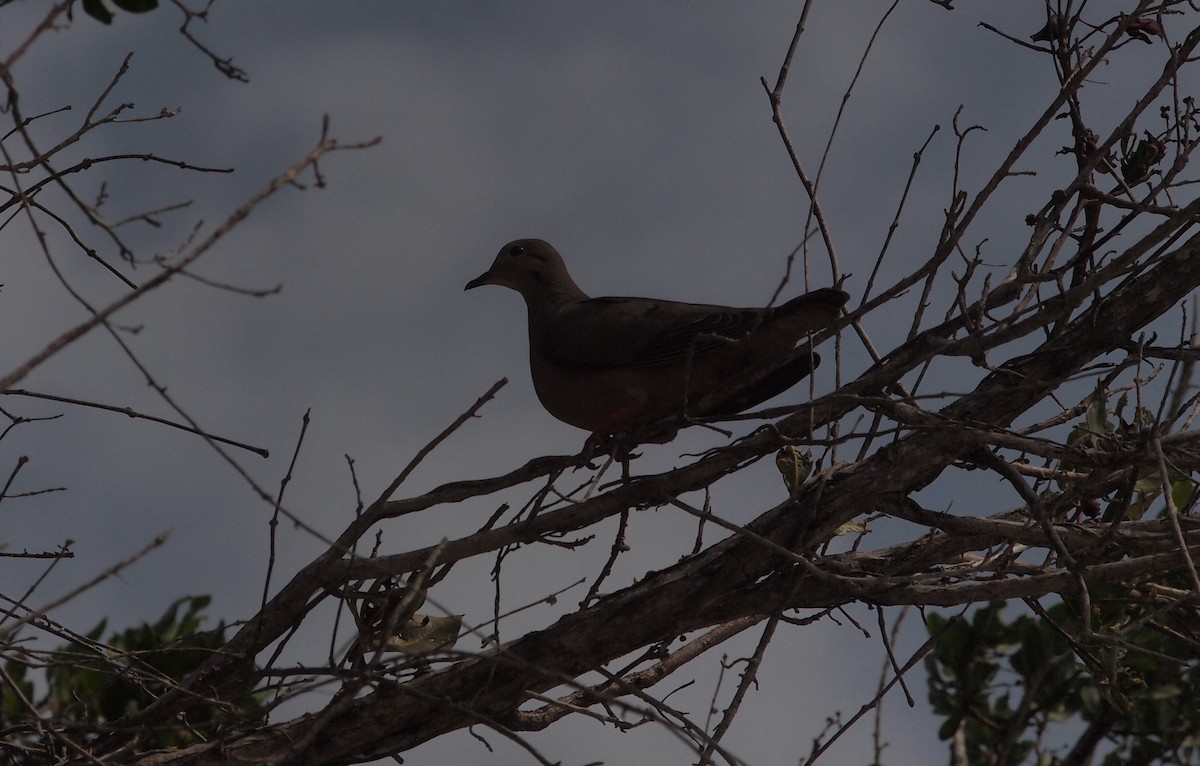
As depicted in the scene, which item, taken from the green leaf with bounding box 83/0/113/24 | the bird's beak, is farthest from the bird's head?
the green leaf with bounding box 83/0/113/24

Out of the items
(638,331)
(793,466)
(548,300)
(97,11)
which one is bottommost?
(793,466)

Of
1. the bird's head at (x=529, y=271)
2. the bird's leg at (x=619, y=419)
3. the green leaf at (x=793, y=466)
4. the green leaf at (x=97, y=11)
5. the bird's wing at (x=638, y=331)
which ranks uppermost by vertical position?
the bird's head at (x=529, y=271)

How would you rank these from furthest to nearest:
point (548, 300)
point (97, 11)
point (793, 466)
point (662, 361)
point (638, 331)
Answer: point (548, 300), point (638, 331), point (662, 361), point (793, 466), point (97, 11)

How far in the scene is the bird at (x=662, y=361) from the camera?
3967mm

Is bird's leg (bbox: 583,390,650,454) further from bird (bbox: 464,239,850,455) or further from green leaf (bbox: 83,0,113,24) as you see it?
green leaf (bbox: 83,0,113,24)

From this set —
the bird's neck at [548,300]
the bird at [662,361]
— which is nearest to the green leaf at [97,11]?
the bird at [662,361]

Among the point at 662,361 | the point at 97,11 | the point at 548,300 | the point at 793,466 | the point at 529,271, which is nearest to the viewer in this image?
the point at 97,11

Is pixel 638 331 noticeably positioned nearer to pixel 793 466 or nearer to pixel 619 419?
pixel 619 419

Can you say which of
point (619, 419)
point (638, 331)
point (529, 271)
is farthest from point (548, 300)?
point (619, 419)

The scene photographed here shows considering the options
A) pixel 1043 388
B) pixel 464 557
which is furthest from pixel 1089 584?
pixel 464 557

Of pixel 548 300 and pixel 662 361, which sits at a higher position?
pixel 548 300

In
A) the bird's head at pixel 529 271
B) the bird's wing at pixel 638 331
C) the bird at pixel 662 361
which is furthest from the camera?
the bird's head at pixel 529 271

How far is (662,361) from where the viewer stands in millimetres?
4344

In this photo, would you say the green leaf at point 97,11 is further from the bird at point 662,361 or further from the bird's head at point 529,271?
the bird's head at point 529,271
